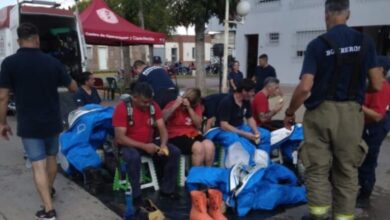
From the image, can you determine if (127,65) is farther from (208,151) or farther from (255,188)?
(255,188)

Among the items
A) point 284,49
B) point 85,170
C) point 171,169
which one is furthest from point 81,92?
point 284,49

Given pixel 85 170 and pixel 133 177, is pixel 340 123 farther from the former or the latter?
pixel 85 170

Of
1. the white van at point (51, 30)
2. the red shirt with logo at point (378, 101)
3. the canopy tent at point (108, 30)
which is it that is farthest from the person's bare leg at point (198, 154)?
the canopy tent at point (108, 30)

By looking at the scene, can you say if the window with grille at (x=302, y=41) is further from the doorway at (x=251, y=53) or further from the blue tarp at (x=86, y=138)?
the blue tarp at (x=86, y=138)

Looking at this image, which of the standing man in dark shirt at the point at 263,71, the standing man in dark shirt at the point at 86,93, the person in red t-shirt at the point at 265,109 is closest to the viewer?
the person in red t-shirt at the point at 265,109

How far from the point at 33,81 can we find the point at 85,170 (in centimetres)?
162

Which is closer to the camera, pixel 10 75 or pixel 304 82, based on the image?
pixel 304 82

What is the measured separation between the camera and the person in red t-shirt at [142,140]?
465 cm

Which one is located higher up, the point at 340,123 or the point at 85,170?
the point at 340,123

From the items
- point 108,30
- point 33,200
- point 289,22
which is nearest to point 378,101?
point 33,200

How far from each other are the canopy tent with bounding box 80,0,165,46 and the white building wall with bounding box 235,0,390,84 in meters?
7.67

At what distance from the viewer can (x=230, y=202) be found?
4504mm

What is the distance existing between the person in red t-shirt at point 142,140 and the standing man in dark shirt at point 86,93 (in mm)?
2006

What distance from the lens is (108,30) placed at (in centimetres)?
1292
